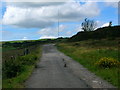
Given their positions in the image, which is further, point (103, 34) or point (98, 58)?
point (103, 34)

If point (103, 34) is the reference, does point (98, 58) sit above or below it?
below

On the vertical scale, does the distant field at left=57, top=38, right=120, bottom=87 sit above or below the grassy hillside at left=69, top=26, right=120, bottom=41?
below

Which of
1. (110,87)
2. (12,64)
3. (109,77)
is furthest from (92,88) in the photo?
(12,64)

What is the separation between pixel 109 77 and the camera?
1558cm

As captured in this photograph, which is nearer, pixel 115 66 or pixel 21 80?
pixel 21 80

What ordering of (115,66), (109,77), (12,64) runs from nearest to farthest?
(109,77) → (12,64) → (115,66)

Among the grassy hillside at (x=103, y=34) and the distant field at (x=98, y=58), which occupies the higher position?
the grassy hillside at (x=103, y=34)

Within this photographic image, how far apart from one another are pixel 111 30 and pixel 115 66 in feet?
293

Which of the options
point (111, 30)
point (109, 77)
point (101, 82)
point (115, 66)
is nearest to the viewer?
point (101, 82)

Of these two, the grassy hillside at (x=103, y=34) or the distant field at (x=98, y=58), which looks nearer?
the distant field at (x=98, y=58)

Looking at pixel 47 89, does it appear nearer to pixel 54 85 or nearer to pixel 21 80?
pixel 54 85

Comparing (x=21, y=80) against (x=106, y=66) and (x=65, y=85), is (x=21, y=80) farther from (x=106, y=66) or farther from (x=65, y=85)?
(x=106, y=66)

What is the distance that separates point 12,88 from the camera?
473 inches

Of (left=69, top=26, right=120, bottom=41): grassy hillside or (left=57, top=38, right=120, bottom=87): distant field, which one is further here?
(left=69, top=26, right=120, bottom=41): grassy hillside
